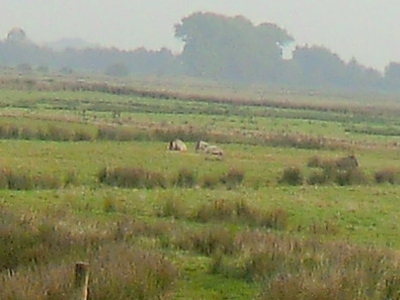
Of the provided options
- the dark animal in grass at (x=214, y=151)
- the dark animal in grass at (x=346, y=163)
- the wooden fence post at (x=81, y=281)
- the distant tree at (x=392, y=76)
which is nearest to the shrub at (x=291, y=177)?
Result: the dark animal in grass at (x=346, y=163)

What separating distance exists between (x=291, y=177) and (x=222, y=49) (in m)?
151

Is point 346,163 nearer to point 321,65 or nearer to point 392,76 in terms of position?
point 321,65

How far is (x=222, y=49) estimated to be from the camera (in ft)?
591

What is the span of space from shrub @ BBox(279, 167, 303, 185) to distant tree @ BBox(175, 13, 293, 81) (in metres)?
145

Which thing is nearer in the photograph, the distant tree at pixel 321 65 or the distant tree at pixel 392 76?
the distant tree at pixel 392 76

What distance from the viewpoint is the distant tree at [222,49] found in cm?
17725

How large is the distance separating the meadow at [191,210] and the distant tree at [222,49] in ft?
404

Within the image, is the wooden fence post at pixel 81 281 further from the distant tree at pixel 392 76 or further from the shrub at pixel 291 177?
the distant tree at pixel 392 76

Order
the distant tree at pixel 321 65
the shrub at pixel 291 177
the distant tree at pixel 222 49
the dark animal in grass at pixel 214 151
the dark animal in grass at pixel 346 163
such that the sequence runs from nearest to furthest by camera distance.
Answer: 1. the shrub at pixel 291 177
2. the dark animal in grass at pixel 346 163
3. the dark animal in grass at pixel 214 151
4. the distant tree at pixel 222 49
5. the distant tree at pixel 321 65

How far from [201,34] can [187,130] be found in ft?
445

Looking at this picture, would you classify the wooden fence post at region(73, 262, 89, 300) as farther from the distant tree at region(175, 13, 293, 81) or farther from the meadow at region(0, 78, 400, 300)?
the distant tree at region(175, 13, 293, 81)

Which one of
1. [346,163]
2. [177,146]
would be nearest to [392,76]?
[177,146]

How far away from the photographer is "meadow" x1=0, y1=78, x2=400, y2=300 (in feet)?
41.3

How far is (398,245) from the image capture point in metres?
19.5
